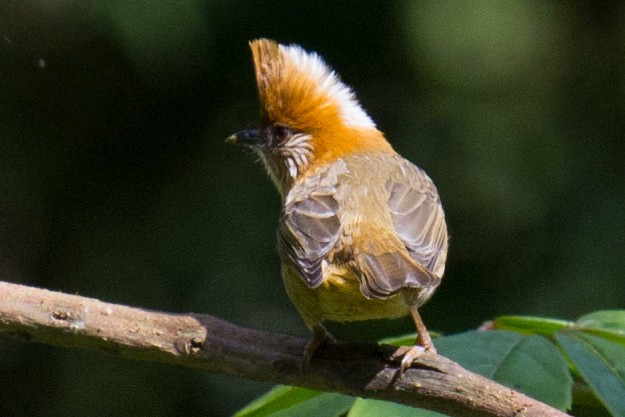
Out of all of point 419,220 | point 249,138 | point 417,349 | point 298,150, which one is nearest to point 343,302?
point 417,349

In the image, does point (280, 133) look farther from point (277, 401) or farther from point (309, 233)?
point (277, 401)

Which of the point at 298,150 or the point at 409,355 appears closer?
the point at 409,355

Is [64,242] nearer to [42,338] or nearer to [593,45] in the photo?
[593,45]

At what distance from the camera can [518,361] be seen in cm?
287

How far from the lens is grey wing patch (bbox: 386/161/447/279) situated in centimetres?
379

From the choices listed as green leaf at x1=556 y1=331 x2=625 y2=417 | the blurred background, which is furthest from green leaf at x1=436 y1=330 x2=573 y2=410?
the blurred background

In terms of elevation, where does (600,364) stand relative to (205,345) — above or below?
above

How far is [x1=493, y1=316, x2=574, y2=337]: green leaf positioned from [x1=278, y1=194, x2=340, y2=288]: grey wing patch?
56 centimetres

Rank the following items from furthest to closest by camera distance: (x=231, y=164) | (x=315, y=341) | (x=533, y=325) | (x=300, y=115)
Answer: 1. (x=231, y=164)
2. (x=300, y=115)
3. (x=315, y=341)
4. (x=533, y=325)

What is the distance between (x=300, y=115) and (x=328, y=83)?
17 cm

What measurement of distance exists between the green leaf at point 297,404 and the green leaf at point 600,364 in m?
0.59

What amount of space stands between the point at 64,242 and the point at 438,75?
2754 millimetres

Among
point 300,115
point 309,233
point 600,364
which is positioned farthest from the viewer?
point 300,115

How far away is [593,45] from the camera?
788cm
